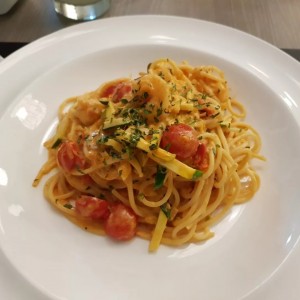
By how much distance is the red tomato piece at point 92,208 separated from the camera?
6.91 ft

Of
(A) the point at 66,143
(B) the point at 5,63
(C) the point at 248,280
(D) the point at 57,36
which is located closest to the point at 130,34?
(D) the point at 57,36

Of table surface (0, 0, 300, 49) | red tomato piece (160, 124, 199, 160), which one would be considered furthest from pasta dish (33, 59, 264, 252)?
table surface (0, 0, 300, 49)

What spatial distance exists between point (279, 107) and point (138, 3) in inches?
75.4

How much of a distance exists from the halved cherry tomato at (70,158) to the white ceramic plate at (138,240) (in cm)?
21

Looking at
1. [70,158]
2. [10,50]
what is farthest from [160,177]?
[10,50]

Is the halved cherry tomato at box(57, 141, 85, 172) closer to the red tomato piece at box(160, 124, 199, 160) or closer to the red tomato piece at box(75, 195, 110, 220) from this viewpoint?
the red tomato piece at box(75, 195, 110, 220)

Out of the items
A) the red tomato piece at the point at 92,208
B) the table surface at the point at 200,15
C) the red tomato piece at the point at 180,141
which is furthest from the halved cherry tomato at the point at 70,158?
the table surface at the point at 200,15

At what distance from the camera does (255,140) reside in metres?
2.42

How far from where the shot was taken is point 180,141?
2025 millimetres

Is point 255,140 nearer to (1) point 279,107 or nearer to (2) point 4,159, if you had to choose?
(1) point 279,107

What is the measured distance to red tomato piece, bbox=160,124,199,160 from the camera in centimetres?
203

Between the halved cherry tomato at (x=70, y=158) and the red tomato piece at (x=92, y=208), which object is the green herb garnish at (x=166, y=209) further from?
the halved cherry tomato at (x=70, y=158)

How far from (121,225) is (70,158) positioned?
0.47 metres

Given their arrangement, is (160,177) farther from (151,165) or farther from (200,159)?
(200,159)
